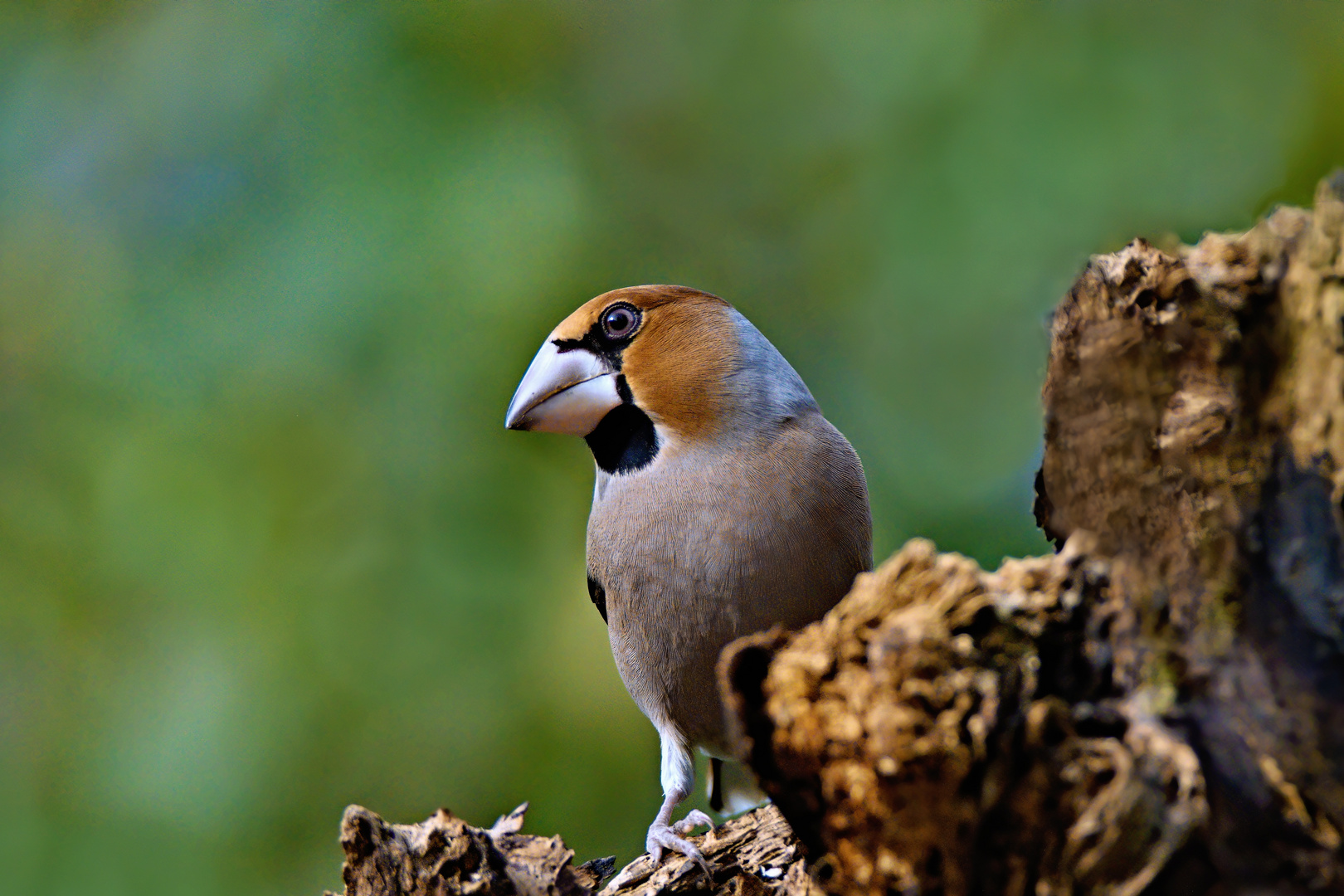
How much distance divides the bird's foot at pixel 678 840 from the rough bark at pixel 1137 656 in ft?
3.39

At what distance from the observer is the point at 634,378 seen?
3.21 metres

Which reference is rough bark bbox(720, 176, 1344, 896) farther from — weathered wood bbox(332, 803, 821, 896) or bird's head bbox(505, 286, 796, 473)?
bird's head bbox(505, 286, 796, 473)

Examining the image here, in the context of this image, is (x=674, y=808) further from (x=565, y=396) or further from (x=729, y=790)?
(x=565, y=396)

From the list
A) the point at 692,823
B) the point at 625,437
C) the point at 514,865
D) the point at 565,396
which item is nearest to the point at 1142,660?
the point at 514,865

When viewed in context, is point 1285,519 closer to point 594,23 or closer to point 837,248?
point 837,248

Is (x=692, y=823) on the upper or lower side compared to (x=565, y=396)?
lower

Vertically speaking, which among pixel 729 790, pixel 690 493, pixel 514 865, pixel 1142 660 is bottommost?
pixel 1142 660

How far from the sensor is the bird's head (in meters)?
3.15

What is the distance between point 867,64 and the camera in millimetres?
5164

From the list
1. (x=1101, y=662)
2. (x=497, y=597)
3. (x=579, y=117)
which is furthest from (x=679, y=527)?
(x=579, y=117)

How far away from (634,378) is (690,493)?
1.47ft

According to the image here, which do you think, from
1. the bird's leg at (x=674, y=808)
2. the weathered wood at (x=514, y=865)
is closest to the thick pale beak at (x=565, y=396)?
the bird's leg at (x=674, y=808)

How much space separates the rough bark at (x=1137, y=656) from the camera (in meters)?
1.45

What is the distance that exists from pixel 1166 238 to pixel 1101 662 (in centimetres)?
69
